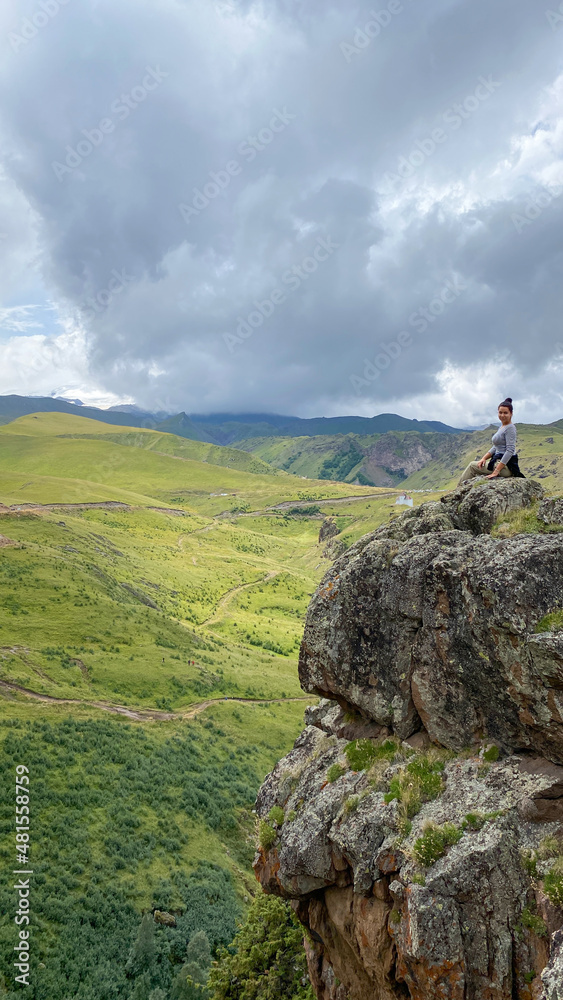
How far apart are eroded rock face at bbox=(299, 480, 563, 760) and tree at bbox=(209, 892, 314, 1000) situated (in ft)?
46.2

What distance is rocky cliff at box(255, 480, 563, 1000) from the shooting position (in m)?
10.8

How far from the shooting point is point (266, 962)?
22.6 m

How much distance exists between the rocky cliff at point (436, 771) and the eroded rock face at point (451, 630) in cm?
5

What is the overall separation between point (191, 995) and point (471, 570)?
27.4m

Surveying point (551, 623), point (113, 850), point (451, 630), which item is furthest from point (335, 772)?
point (113, 850)

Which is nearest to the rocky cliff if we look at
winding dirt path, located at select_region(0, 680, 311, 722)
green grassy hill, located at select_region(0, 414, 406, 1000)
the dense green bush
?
the dense green bush

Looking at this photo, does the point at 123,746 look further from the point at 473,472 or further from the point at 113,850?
the point at 473,472

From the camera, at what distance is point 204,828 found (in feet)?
117

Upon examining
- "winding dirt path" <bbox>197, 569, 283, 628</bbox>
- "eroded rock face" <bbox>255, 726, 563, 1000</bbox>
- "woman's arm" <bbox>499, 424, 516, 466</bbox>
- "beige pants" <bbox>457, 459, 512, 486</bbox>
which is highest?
"woman's arm" <bbox>499, 424, 516, 466</bbox>

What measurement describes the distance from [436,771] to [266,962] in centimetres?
1733

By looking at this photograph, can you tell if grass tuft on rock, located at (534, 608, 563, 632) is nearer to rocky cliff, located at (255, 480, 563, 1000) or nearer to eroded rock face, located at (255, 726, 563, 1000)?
rocky cliff, located at (255, 480, 563, 1000)

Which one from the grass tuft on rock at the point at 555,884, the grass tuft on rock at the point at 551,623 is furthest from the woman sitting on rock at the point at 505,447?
the grass tuft on rock at the point at 555,884

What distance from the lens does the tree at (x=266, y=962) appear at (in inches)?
831

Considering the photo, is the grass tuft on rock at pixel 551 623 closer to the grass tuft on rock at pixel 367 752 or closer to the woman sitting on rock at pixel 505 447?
the grass tuft on rock at pixel 367 752
